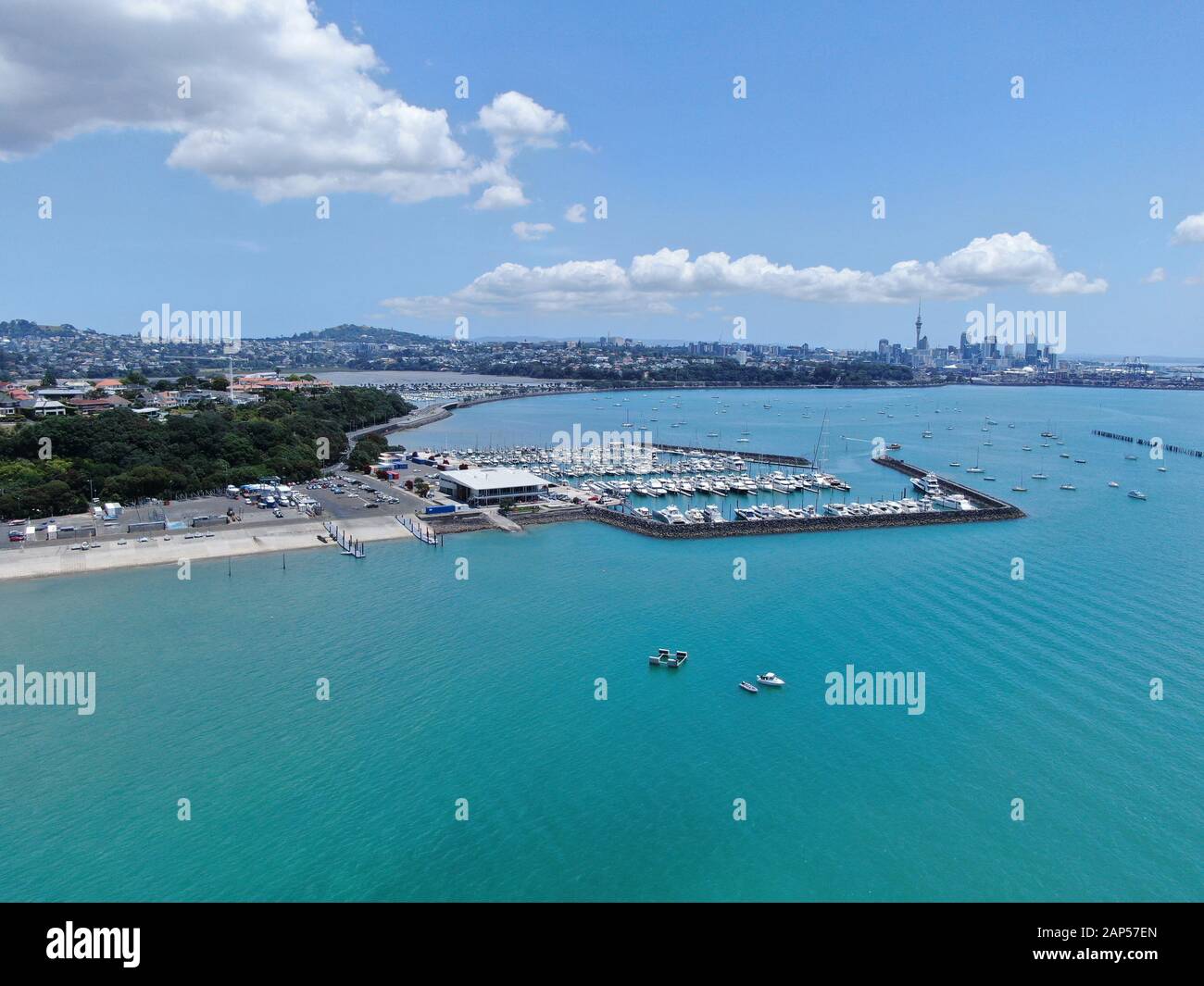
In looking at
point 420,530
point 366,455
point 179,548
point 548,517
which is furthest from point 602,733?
point 366,455

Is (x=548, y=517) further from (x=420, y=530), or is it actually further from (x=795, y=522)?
(x=795, y=522)

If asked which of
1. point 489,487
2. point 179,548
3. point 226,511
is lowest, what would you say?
point 179,548

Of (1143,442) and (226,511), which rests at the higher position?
(1143,442)

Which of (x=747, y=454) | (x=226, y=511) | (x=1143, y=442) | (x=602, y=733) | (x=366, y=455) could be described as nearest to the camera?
(x=602, y=733)

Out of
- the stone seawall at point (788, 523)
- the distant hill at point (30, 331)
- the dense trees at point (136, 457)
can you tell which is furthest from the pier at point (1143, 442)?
the distant hill at point (30, 331)

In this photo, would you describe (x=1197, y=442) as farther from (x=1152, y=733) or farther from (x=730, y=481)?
(x=1152, y=733)

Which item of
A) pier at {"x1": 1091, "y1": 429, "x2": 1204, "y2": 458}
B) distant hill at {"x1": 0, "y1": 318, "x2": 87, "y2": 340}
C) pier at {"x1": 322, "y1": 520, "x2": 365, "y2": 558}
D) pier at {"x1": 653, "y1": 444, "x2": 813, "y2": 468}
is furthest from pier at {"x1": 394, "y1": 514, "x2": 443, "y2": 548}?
distant hill at {"x1": 0, "y1": 318, "x2": 87, "y2": 340}

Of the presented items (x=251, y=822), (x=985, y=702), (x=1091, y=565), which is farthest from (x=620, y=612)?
(x=1091, y=565)
